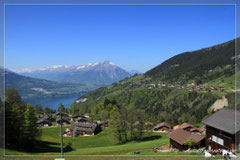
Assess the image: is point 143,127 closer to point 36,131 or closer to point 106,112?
point 36,131

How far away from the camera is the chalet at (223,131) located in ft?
72.6

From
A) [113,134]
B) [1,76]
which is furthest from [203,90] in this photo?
[1,76]

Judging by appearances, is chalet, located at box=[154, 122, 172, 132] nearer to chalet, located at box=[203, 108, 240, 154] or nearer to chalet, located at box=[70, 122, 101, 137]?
chalet, located at box=[70, 122, 101, 137]

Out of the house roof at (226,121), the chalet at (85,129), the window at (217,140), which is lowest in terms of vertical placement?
the chalet at (85,129)

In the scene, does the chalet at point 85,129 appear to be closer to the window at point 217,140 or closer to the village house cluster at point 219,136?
the village house cluster at point 219,136

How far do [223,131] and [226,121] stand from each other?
55.6 inches

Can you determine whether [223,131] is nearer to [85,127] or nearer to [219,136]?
[219,136]

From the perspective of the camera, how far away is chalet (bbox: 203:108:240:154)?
22125 millimetres

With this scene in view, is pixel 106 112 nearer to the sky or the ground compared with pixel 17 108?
nearer to the ground

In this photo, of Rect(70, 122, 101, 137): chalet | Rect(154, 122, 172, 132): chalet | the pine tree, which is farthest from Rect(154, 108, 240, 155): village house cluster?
Rect(154, 122, 172, 132): chalet

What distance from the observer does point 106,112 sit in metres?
87.1

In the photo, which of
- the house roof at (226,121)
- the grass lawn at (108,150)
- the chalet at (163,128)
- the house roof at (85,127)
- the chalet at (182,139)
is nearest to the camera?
the house roof at (226,121)

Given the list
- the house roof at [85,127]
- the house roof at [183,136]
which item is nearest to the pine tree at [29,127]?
the house roof at [183,136]

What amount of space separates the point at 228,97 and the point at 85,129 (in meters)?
129
